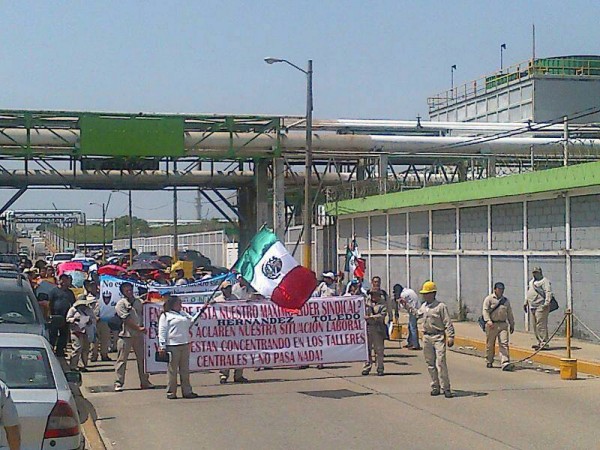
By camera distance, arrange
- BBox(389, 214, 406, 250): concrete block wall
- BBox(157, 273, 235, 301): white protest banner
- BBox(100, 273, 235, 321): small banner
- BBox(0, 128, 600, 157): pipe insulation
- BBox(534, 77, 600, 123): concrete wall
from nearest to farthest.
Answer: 1. BBox(100, 273, 235, 321): small banner
2. BBox(157, 273, 235, 301): white protest banner
3. BBox(389, 214, 406, 250): concrete block wall
4. BBox(0, 128, 600, 157): pipe insulation
5. BBox(534, 77, 600, 123): concrete wall

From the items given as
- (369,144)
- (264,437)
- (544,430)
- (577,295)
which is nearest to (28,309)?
(264,437)

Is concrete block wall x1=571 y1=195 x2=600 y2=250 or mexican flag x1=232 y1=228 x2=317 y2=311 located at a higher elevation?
concrete block wall x1=571 y1=195 x2=600 y2=250

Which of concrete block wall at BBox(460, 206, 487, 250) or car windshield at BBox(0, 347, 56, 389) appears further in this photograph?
concrete block wall at BBox(460, 206, 487, 250)

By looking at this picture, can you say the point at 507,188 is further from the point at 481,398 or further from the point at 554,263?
the point at 481,398

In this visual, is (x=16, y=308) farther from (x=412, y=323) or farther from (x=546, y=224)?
(x=546, y=224)

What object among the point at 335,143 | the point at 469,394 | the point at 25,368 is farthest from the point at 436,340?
the point at 335,143

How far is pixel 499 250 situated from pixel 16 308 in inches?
584

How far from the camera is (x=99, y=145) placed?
33.8 metres

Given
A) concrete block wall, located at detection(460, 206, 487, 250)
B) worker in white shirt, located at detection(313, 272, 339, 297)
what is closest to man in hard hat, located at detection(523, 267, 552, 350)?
worker in white shirt, located at detection(313, 272, 339, 297)

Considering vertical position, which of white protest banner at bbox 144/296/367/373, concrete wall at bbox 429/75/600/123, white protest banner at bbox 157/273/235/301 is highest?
concrete wall at bbox 429/75/600/123

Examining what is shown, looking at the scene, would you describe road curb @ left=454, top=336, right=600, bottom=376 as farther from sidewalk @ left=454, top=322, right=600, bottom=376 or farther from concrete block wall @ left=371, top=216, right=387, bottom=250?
concrete block wall @ left=371, top=216, right=387, bottom=250

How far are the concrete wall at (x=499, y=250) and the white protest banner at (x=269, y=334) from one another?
7049 mm

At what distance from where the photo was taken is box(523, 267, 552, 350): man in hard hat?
64.1ft

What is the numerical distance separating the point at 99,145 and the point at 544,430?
25.7 metres
